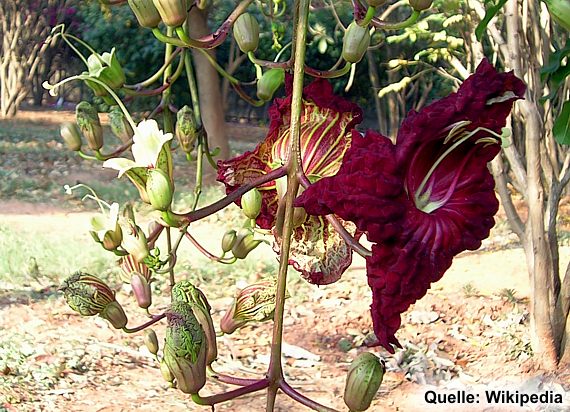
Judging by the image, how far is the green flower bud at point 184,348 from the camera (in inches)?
25.4

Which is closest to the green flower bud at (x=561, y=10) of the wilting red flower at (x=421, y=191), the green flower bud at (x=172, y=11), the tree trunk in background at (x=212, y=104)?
the wilting red flower at (x=421, y=191)

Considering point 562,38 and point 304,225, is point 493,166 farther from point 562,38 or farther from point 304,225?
point 304,225

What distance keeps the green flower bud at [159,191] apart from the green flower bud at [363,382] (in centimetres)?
23

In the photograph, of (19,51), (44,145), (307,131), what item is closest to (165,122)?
(307,131)

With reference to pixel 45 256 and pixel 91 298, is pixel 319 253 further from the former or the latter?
pixel 45 256

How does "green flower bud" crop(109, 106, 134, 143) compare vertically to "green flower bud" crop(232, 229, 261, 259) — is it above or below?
above

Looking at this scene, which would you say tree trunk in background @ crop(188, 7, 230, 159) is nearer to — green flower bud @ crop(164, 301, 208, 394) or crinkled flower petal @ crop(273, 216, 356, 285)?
crinkled flower petal @ crop(273, 216, 356, 285)

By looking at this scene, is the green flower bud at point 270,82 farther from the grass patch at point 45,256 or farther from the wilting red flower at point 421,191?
the grass patch at point 45,256

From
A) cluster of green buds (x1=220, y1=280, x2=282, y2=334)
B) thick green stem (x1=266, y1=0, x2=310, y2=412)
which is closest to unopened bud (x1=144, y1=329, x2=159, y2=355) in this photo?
cluster of green buds (x1=220, y1=280, x2=282, y2=334)

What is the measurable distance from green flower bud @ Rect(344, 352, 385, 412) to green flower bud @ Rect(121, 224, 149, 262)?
25 centimetres

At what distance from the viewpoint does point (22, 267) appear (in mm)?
3824

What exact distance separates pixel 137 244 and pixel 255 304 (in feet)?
0.49

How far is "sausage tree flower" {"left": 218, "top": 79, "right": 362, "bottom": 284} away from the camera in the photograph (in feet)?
2.60

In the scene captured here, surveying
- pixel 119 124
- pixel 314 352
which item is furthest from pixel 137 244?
pixel 314 352
